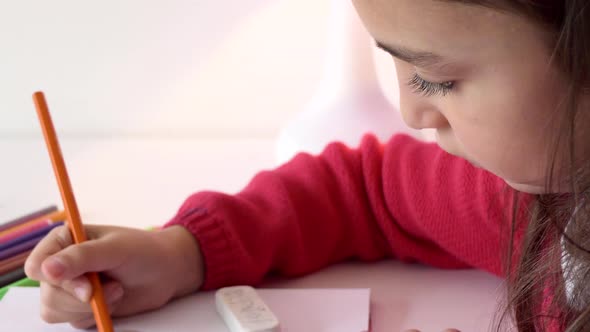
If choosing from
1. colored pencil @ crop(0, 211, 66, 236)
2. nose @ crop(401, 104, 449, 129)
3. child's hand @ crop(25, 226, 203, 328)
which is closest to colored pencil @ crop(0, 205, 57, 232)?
colored pencil @ crop(0, 211, 66, 236)

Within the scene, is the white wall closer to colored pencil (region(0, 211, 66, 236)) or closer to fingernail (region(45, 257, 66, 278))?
colored pencil (region(0, 211, 66, 236))

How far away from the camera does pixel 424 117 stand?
1.29 ft

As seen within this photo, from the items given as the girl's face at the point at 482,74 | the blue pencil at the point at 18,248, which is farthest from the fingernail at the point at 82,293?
A: the girl's face at the point at 482,74

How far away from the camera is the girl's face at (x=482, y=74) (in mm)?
327

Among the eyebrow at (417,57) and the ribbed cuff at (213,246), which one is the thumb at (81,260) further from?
the eyebrow at (417,57)

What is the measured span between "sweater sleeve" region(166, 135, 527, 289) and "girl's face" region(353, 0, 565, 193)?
0.47 feet

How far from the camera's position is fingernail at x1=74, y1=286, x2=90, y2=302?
459 mm

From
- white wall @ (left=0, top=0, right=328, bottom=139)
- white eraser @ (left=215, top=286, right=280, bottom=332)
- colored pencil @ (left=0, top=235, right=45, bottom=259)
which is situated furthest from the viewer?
white wall @ (left=0, top=0, right=328, bottom=139)

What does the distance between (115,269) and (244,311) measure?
8 centimetres

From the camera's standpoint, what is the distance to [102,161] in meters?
0.75

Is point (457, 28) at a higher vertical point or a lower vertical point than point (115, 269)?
higher

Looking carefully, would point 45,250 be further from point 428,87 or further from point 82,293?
point 428,87

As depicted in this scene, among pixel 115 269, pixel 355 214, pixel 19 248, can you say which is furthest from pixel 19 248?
pixel 355 214

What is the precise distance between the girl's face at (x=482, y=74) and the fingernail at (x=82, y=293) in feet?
0.68
